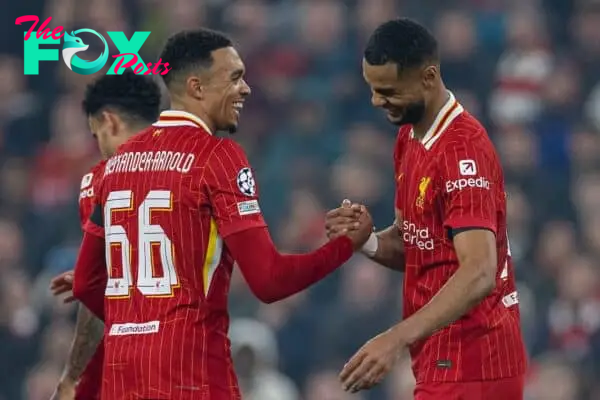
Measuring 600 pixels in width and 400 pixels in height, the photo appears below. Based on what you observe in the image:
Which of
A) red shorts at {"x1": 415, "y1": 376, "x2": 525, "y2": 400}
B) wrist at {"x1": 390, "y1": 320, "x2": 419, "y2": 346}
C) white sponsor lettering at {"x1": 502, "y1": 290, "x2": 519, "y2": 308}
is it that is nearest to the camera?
wrist at {"x1": 390, "y1": 320, "x2": 419, "y2": 346}

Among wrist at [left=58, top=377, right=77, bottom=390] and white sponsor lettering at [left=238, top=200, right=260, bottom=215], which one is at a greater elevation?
white sponsor lettering at [left=238, top=200, right=260, bottom=215]

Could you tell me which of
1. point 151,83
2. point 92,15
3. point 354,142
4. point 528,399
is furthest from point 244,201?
point 92,15

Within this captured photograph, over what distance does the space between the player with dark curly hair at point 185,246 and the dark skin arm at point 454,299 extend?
21.2 inches

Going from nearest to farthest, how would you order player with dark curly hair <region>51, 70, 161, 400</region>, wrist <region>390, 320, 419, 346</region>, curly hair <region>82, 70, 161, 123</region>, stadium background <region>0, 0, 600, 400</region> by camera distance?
wrist <region>390, 320, 419, 346</region>, player with dark curly hair <region>51, 70, 161, 400</region>, curly hair <region>82, 70, 161, 123</region>, stadium background <region>0, 0, 600, 400</region>

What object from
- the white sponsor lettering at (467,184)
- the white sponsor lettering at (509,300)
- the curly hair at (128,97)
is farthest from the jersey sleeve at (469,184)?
the curly hair at (128,97)

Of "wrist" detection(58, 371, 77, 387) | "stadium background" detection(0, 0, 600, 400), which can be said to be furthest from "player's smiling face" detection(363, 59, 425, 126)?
"stadium background" detection(0, 0, 600, 400)

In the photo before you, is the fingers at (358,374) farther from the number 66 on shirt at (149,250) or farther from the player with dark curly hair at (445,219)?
the number 66 on shirt at (149,250)

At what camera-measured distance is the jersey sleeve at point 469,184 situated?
649cm

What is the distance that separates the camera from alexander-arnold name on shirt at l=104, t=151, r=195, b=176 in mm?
6543

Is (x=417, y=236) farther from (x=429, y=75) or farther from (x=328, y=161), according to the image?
(x=328, y=161)

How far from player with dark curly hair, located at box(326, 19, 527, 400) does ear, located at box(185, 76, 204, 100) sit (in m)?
0.68

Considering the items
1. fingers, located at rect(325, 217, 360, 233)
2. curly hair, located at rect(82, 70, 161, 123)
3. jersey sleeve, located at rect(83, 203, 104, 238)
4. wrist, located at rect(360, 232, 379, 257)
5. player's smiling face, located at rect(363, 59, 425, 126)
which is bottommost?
wrist, located at rect(360, 232, 379, 257)

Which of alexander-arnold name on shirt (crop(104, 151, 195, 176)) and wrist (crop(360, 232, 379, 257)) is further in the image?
wrist (crop(360, 232, 379, 257))

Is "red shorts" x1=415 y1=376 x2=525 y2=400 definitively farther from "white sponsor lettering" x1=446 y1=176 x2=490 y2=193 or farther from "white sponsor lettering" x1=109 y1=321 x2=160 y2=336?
"white sponsor lettering" x1=109 y1=321 x2=160 y2=336
